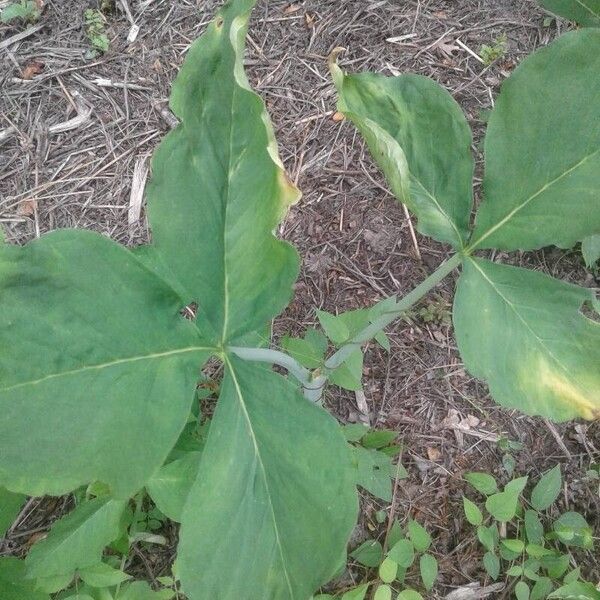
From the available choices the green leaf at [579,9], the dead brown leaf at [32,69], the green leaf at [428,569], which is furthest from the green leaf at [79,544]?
the dead brown leaf at [32,69]

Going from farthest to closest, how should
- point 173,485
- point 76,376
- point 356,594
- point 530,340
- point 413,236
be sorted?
point 413,236, point 356,594, point 173,485, point 530,340, point 76,376

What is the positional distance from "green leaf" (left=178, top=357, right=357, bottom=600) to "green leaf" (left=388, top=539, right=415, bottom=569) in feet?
2.36

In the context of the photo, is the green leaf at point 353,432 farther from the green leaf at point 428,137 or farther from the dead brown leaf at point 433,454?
the green leaf at point 428,137

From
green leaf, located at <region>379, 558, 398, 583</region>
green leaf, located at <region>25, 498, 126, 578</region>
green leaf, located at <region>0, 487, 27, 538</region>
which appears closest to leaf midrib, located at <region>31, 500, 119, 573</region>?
green leaf, located at <region>25, 498, 126, 578</region>

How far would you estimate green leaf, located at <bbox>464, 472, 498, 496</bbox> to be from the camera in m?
1.62

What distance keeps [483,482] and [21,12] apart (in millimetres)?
2088

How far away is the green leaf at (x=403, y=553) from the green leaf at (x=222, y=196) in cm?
87

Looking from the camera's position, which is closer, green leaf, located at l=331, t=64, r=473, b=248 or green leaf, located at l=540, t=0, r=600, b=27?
green leaf, located at l=331, t=64, r=473, b=248

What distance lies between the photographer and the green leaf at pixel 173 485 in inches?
48.3

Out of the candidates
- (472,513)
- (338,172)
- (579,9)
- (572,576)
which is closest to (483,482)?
(472,513)

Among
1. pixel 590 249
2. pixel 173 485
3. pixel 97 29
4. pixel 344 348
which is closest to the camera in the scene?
pixel 344 348

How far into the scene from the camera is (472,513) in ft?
5.20

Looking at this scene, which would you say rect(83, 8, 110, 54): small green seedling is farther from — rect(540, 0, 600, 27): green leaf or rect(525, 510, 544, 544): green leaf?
rect(525, 510, 544, 544): green leaf

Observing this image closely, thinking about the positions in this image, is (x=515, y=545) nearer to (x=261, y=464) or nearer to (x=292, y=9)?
(x=261, y=464)
